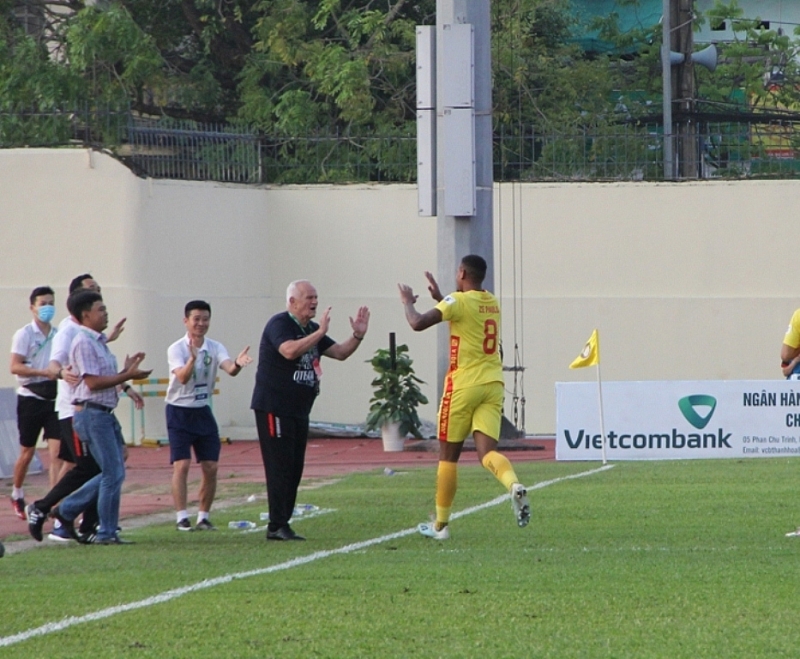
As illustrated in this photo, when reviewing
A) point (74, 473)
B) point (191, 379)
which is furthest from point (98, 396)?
point (191, 379)

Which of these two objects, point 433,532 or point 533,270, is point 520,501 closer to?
point 433,532

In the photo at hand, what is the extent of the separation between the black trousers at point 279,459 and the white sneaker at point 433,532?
101cm

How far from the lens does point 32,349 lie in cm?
1378

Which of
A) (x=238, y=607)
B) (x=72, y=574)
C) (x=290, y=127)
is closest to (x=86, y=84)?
(x=290, y=127)

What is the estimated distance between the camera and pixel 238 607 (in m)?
7.97

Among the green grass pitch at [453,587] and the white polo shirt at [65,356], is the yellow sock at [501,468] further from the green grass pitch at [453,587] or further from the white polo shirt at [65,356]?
the white polo shirt at [65,356]

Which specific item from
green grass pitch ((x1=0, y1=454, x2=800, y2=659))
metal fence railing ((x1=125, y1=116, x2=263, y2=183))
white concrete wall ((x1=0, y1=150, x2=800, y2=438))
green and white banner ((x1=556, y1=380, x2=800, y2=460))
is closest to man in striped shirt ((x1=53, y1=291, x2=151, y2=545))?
green grass pitch ((x1=0, y1=454, x2=800, y2=659))

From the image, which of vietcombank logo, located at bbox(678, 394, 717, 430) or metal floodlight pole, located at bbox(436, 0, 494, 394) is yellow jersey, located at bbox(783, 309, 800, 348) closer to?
vietcombank logo, located at bbox(678, 394, 717, 430)

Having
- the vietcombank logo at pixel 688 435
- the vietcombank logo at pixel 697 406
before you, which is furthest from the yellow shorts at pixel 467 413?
the vietcombank logo at pixel 697 406

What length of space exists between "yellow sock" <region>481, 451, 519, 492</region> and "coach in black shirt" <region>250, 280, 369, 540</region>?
1306 millimetres

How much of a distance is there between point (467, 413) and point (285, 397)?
1.37 m

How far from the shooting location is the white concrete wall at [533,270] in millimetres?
24406

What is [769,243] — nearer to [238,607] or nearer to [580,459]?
[580,459]

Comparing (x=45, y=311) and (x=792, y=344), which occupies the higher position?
(x=45, y=311)
